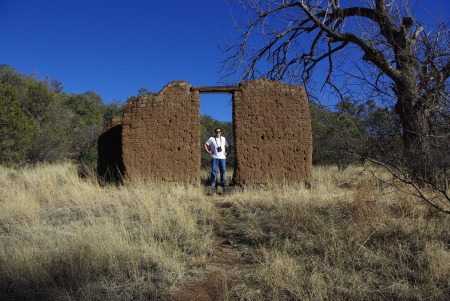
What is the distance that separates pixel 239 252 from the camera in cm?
387

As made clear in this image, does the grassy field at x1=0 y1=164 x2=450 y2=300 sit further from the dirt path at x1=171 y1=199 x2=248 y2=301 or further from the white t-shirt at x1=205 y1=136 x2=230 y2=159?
the white t-shirt at x1=205 y1=136 x2=230 y2=159

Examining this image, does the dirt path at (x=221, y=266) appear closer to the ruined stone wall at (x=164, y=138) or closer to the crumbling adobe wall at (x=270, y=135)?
the crumbling adobe wall at (x=270, y=135)

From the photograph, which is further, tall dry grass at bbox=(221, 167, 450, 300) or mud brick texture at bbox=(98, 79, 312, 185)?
mud brick texture at bbox=(98, 79, 312, 185)

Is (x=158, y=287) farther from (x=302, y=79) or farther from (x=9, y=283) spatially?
(x=302, y=79)

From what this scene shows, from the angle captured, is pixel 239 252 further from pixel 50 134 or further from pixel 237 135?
pixel 50 134

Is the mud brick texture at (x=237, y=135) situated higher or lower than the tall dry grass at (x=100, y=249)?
higher

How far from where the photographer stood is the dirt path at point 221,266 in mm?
2904

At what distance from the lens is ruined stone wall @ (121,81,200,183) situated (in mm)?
7797

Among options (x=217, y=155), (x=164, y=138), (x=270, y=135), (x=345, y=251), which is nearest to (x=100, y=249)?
(x=345, y=251)

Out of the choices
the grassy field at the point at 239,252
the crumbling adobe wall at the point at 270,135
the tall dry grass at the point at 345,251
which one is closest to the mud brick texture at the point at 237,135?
the crumbling adobe wall at the point at 270,135

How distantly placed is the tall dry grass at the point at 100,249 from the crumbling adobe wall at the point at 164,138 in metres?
1.74

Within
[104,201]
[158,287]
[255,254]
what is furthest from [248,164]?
[158,287]

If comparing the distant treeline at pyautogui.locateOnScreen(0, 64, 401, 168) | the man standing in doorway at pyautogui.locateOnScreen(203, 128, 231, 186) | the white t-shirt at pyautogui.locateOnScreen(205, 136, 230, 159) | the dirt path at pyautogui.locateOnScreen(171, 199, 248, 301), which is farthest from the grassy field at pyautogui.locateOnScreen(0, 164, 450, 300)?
the white t-shirt at pyautogui.locateOnScreen(205, 136, 230, 159)

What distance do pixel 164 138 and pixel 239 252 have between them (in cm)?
453
